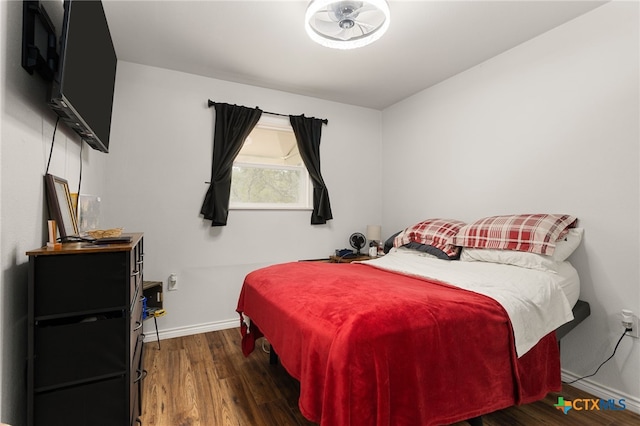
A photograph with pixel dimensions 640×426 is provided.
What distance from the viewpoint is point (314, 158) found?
3756 millimetres

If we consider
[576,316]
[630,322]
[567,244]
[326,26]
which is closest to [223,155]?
[326,26]

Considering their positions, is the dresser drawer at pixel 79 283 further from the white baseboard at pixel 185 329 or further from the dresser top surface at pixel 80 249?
the white baseboard at pixel 185 329

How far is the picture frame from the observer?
1.43 metres

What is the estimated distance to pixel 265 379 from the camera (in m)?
2.21

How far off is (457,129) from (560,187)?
3.84 feet

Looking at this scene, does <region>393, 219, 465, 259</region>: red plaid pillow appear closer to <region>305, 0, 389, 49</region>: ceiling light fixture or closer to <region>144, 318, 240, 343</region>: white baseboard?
<region>305, 0, 389, 49</region>: ceiling light fixture

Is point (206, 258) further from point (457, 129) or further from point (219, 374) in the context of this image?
point (457, 129)

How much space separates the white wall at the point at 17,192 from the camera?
42.4 inches

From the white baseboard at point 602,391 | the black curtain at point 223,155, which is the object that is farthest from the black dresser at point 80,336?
the white baseboard at point 602,391

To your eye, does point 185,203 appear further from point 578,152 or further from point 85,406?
point 578,152

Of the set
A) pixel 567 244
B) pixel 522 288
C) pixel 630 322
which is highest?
pixel 567 244

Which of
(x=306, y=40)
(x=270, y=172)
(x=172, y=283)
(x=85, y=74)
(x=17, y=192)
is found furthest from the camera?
(x=270, y=172)

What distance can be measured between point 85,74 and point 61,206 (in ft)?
2.19

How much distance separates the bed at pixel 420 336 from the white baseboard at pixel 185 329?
140 cm
